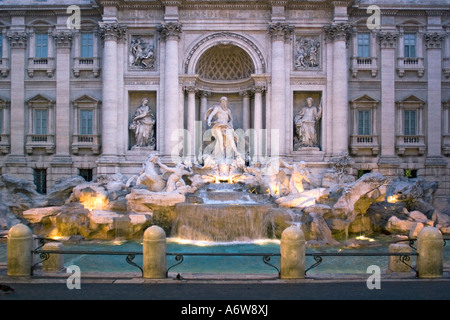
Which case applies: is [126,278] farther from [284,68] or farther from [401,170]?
[401,170]

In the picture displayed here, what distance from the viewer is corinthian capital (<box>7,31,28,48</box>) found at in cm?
2762

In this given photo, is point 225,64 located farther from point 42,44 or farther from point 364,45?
point 42,44

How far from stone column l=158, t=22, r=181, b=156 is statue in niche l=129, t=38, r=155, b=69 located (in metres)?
1.23

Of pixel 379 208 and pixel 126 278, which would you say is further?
pixel 379 208

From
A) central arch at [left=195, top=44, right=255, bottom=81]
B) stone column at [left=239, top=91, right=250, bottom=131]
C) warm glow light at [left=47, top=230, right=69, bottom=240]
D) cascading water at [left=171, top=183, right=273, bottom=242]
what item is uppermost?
central arch at [left=195, top=44, right=255, bottom=81]

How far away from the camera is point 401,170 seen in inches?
1066

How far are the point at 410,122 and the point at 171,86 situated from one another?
15123 mm

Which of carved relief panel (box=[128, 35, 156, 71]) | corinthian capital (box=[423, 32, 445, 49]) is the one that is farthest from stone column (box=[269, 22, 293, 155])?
corinthian capital (box=[423, 32, 445, 49])

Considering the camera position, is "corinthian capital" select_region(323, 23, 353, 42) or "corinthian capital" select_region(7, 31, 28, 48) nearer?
"corinthian capital" select_region(323, 23, 353, 42)

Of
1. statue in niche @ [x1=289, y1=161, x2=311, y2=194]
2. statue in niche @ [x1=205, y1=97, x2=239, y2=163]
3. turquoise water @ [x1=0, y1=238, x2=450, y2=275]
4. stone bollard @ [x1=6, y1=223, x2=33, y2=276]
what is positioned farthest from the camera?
statue in niche @ [x1=205, y1=97, x2=239, y2=163]

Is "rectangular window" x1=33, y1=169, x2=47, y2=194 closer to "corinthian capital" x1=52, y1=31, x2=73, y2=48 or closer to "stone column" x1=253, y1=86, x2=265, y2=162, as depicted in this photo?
"corinthian capital" x1=52, y1=31, x2=73, y2=48

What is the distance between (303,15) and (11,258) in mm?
22463

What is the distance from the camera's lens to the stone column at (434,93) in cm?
2722
